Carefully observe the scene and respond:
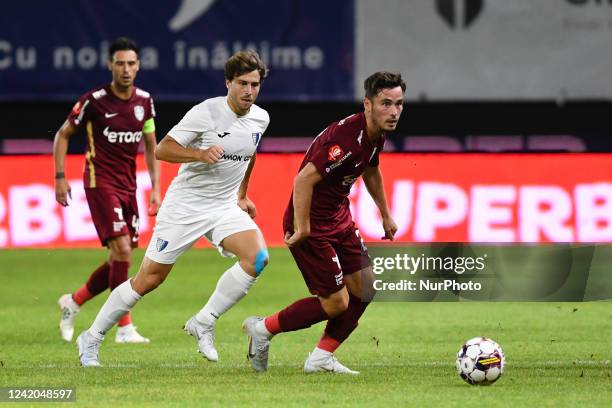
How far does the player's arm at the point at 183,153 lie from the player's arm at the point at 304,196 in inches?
18.2

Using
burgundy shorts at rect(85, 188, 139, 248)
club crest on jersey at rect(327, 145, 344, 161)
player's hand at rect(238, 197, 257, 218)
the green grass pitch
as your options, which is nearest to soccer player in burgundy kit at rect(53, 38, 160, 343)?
burgundy shorts at rect(85, 188, 139, 248)

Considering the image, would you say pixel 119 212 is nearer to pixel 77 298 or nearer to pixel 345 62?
pixel 77 298

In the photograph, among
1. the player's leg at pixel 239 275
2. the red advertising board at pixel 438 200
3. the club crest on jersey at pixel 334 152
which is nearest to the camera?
the club crest on jersey at pixel 334 152

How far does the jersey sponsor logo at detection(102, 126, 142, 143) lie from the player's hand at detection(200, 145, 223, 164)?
223 centimetres

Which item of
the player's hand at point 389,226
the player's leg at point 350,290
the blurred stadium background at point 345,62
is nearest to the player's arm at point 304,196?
the player's leg at point 350,290

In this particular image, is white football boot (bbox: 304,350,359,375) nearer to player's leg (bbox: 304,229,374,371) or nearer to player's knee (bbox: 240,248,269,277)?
player's leg (bbox: 304,229,374,371)

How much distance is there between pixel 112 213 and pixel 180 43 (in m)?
8.83

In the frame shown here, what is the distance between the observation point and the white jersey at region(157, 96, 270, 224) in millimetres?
7672

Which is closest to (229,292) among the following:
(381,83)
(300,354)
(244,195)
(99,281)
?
(244,195)

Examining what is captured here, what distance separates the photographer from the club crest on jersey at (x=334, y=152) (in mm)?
7281

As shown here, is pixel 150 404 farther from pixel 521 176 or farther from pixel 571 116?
pixel 571 116

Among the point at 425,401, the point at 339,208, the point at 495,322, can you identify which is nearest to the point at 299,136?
the point at 495,322

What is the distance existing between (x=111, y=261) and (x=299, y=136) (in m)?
9.03

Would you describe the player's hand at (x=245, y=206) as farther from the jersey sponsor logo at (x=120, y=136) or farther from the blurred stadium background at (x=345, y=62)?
the blurred stadium background at (x=345, y=62)
